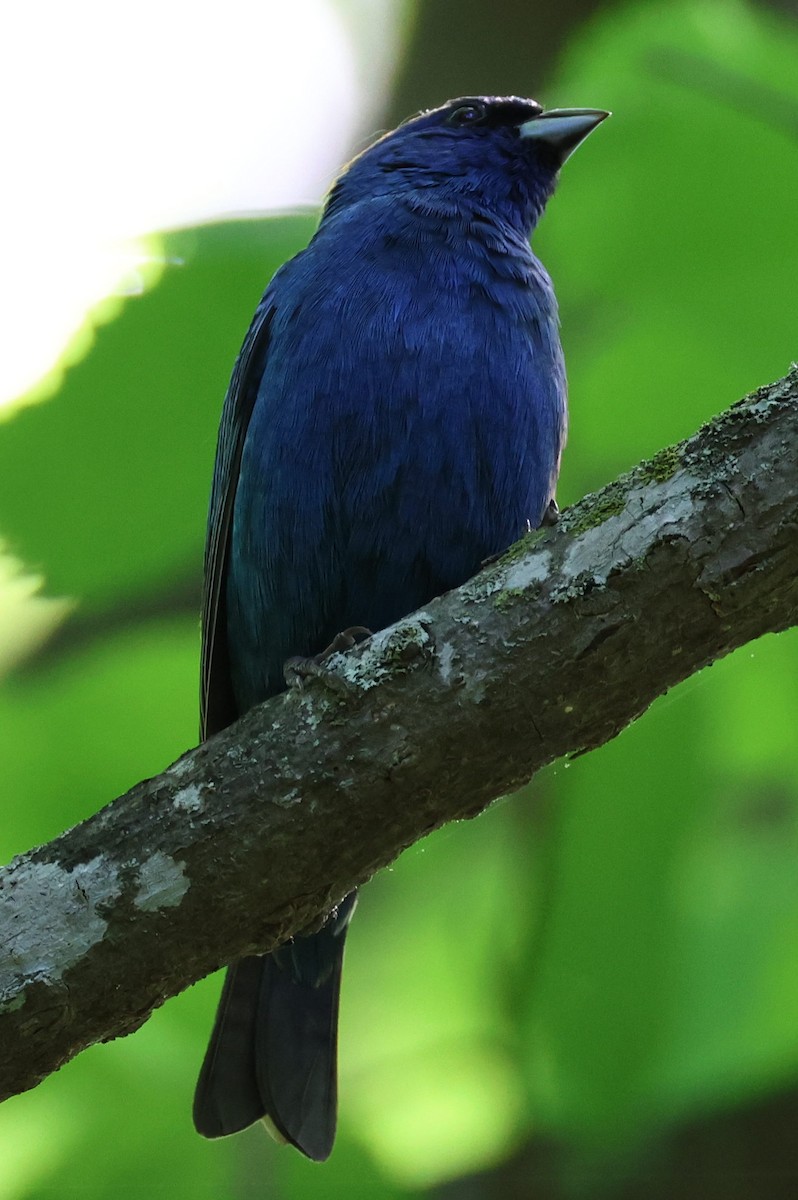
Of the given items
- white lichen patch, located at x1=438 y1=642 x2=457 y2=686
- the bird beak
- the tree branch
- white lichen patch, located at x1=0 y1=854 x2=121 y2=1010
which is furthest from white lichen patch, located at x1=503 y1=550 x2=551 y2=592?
the bird beak

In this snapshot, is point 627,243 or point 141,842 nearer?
point 141,842

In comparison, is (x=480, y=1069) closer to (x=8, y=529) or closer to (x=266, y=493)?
(x=266, y=493)

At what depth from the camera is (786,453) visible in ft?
6.90

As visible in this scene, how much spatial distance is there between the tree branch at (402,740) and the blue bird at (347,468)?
0.91 metres

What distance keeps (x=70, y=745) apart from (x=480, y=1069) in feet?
4.96

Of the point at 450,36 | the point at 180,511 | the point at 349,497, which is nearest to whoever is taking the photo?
the point at 349,497

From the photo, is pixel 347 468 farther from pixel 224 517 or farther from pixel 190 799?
pixel 190 799

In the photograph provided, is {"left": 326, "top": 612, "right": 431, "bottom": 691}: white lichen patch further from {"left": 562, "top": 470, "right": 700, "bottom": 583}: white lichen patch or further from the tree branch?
{"left": 562, "top": 470, "right": 700, "bottom": 583}: white lichen patch

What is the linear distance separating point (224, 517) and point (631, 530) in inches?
64.0

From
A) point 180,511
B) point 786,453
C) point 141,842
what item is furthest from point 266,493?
point 786,453

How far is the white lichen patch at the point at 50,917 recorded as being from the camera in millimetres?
2211

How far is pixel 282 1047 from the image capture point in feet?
11.5

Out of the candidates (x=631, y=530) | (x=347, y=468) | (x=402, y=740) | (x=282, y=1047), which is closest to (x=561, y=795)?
(x=282, y=1047)

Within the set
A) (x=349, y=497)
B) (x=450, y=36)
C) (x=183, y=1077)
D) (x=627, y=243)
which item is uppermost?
(x=450, y=36)
